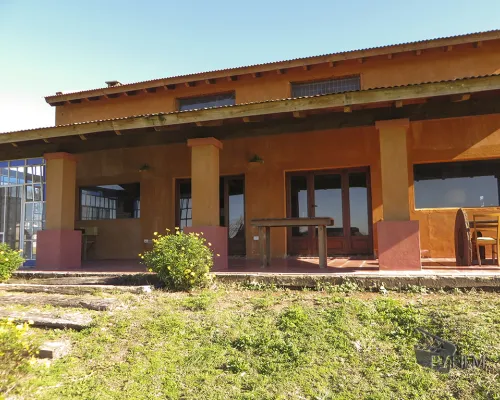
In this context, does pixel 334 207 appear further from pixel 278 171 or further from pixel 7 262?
pixel 7 262

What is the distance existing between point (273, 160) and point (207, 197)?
9.33ft

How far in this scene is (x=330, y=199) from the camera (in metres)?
9.41

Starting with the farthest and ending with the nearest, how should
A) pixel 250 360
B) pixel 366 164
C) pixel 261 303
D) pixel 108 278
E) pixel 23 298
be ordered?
pixel 366 164 → pixel 108 278 → pixel 23 298 → pixel 261 303 → pixel 250 360

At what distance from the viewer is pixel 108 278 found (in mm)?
6273

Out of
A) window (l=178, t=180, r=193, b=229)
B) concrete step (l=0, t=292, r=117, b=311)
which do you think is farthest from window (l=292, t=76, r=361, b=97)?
concrete step (l=0, t=292, r=117, b=311)

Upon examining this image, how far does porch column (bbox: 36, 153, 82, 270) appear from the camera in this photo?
815 centimetres

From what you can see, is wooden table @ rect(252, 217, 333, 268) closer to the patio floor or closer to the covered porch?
the patio floor

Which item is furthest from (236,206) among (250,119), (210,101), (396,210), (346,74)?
(396,210)

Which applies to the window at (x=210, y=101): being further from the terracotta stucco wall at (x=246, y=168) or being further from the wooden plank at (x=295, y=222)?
the wooden plank at (x=295, y=222)

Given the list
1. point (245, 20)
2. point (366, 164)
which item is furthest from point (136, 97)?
point (366, 164)

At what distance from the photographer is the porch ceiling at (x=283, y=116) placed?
5.87 meters

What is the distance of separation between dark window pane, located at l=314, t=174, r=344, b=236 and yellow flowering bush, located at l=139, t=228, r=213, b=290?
4300 mm

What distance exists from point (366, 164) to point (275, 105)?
136 inches

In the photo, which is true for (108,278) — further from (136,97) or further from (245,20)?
(245,20)
